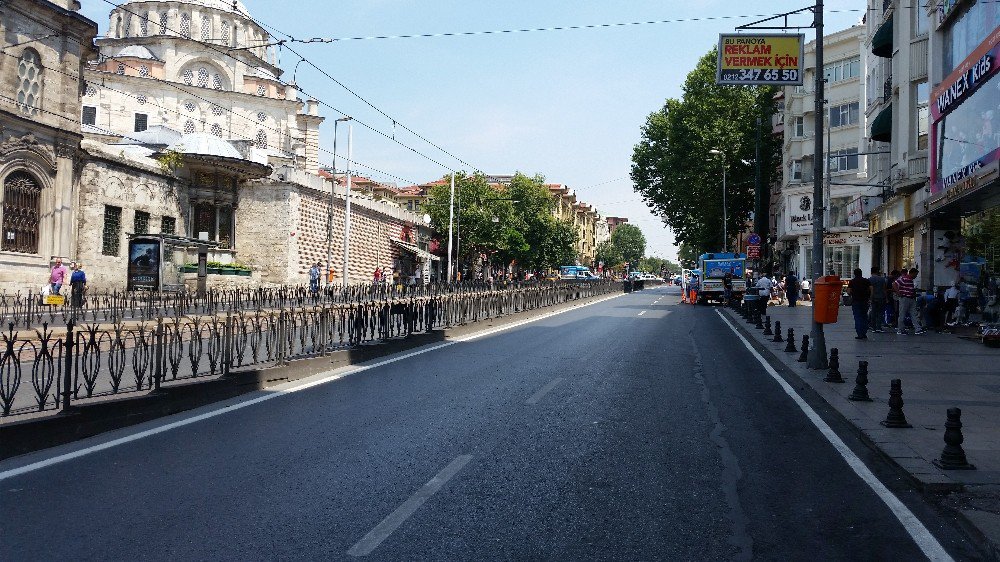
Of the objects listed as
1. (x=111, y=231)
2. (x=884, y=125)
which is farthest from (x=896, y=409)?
(x=111, y=231)

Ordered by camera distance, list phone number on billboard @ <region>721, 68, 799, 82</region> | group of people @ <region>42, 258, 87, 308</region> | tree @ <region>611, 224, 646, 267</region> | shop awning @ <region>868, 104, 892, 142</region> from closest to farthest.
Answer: phone number on billboard @ <region>721, 68, 799, 82</region>, group of people @ <region>42, 258, 87, 308</region>, shop awning @ <region>868, 104, 892, 142</region>, tree @ <region>611, 224, 646, 267</region>

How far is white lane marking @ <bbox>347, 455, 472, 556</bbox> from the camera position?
440 cm

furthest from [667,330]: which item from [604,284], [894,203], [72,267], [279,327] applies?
[604,284]

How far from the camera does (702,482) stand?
6016mm

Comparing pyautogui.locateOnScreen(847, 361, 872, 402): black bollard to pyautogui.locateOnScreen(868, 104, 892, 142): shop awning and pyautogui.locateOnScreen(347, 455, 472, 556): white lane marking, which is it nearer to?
pyautogui.locateOnScreen(347, 455, 472, 556): white lane marking

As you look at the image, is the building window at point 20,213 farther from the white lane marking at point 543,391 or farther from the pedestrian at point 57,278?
the white lane marking at point 543,391

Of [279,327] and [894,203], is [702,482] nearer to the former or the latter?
[279,327]

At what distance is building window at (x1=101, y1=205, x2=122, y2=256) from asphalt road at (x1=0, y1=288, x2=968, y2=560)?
27.4 m

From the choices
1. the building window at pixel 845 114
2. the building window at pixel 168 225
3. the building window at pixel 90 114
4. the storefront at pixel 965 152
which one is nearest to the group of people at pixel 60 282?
the building window at pixel 168 225

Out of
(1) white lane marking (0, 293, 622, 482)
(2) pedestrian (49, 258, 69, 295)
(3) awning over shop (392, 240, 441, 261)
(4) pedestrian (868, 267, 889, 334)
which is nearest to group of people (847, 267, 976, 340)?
(4) pedestrian (868, 267, 889, 334)

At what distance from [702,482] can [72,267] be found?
30.5 m

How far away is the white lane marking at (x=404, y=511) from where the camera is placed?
4398 millimetres

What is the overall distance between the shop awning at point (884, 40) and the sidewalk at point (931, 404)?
521 inches

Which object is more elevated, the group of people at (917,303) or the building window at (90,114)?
the building window at (90,114)
